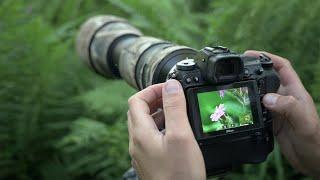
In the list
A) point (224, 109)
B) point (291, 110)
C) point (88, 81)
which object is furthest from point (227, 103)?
point (88, 81)

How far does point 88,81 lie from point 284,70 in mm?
899

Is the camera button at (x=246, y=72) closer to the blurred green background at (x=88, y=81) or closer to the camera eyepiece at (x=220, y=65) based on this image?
the camera eyepiece at (x=220, y=65)

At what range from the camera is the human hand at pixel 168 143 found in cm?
61

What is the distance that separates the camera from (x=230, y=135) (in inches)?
27.7

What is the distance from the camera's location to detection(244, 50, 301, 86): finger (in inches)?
33.0

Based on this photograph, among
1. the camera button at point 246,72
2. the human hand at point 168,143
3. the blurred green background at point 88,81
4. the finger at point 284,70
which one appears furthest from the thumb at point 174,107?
the blurred green background at point 88,81

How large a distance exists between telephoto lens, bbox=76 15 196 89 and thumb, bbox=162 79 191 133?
22 centimetres

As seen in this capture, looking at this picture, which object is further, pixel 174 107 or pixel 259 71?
pixel 259 71

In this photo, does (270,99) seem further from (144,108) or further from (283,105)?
(144,108)

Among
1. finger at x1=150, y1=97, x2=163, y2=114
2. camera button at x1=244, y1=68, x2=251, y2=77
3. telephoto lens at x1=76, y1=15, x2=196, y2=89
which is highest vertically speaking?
telephoto lens at x1=76, y1=15, x2=196, y2=89

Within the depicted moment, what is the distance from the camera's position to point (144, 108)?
0.67 metres

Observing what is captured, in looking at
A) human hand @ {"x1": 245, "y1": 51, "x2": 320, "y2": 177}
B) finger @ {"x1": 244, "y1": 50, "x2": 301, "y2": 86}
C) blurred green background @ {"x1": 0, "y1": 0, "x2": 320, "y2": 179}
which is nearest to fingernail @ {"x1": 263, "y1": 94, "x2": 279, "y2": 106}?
human hand @ {"x1": 245, "y1": 51, "x2": 320, "y2": 177}

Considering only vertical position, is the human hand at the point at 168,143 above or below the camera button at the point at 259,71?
below

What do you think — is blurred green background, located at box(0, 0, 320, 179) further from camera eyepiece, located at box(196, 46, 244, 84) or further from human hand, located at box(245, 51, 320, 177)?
camera eyepiece, located at box(196, 46, 244, 84)
